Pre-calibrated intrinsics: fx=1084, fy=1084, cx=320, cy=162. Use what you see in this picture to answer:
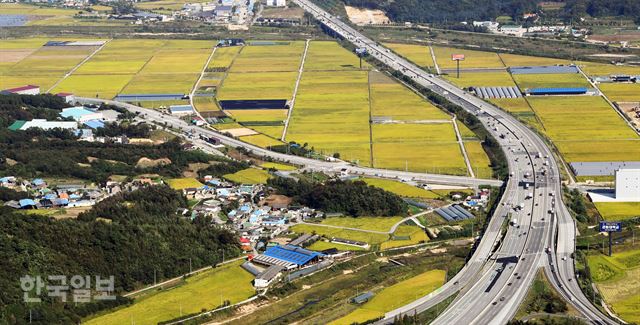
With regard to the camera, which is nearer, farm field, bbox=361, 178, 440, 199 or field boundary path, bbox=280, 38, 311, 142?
farm field, bbox=361, 178, 440, 199

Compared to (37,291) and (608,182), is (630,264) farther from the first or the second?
(37,291)

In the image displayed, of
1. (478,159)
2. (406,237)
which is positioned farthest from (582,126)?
(406,237)

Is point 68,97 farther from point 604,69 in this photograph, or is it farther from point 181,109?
point 604,69

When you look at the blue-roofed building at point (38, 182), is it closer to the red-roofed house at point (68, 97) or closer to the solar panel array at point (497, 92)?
the red-roofed house at point (68, 97)

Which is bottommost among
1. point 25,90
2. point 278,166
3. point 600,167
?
point 278,166

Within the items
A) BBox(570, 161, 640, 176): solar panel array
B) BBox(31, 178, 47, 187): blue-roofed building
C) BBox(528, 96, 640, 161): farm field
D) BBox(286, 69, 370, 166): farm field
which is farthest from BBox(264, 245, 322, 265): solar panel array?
BBox(528, 96, 640, 161): farm field

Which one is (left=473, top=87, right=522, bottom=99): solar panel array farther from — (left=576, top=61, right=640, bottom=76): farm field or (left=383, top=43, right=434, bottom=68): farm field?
(left=383, top=43, right=434, bottom=68): farm field

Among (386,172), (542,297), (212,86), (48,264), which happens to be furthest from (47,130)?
(542,297)
